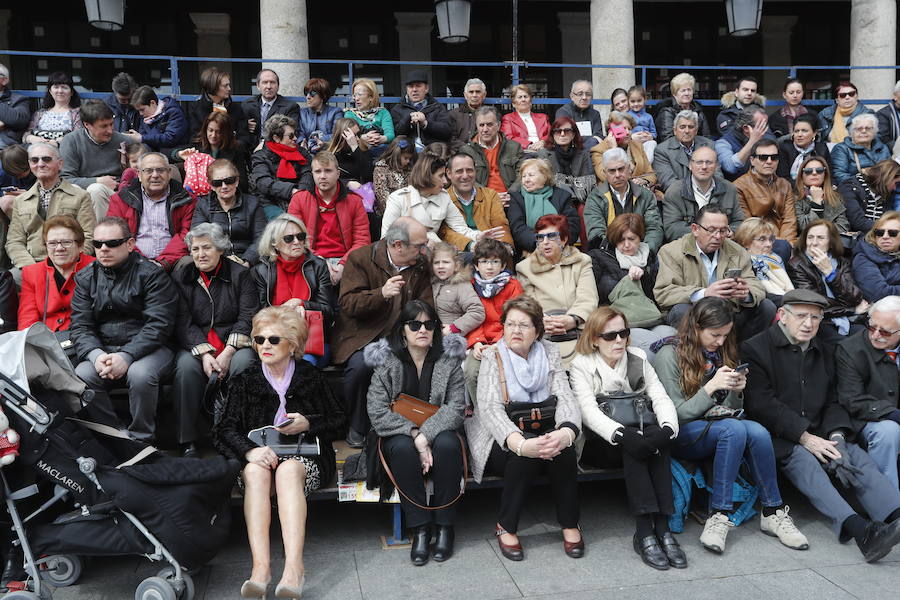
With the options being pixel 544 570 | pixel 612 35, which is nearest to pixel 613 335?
pixel 544 570

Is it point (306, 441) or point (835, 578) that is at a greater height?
point (306, 441)

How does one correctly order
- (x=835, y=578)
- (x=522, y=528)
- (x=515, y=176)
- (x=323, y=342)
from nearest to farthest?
(x=835, y=578)
(x=522, y=528)
(x=323, y=342)
(x=515, y=176)

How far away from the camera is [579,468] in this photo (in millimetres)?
5098

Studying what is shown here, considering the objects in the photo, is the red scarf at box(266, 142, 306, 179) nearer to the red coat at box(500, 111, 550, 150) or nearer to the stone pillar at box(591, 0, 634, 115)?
the red coat at box(500, 111, 550, 150)

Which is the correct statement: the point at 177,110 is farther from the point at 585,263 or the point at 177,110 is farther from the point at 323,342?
the point at 585,263

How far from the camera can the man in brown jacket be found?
17.8 ft

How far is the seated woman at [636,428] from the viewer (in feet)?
15.1

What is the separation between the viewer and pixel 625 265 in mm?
6391

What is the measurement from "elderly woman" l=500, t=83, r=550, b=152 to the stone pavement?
15.9ft

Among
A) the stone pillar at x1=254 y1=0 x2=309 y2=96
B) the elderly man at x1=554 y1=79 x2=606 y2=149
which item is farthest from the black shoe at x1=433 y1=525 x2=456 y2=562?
the stone pillar at x1=254 y1=0 x2=309 y2=96

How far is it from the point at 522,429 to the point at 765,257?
296 centimetres

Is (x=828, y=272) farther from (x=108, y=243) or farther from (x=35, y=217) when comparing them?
(x=35, y=217)

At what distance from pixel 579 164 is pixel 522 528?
14.0 feet

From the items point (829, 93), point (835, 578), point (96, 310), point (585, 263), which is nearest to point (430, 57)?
point (829, 93)
